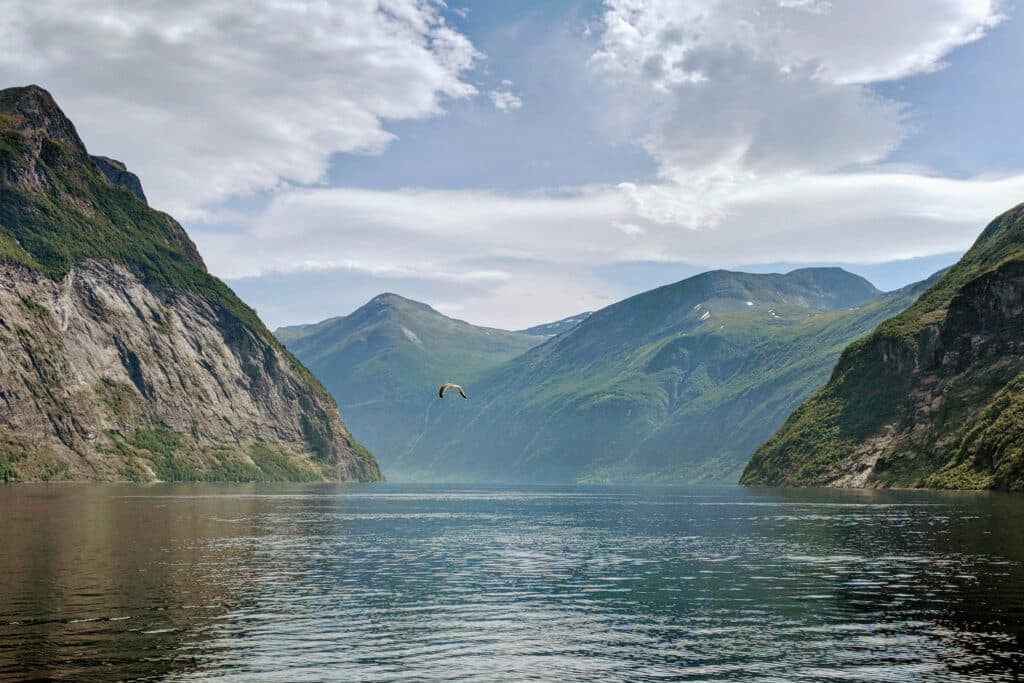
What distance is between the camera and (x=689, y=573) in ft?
251

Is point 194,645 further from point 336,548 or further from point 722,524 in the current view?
point 722,524

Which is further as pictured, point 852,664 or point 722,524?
point 722,524

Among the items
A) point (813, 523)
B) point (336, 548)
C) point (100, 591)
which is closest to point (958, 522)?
point (813, 523)

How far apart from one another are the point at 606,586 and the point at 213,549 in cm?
3976

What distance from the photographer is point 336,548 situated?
321ft

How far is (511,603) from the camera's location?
204 feet

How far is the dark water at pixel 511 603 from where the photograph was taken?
143 feet

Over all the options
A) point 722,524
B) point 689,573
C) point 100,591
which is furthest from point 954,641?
point 722,524

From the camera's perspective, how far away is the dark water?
43.7 m

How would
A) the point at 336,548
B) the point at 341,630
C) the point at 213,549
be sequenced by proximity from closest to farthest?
the point at 341,630 < the point at 213,549 < the point at 336,548

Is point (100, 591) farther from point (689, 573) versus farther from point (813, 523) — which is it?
point (813, 523)

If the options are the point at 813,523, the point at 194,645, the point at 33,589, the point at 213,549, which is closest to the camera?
the point at 194,645

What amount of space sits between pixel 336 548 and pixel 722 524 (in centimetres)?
5671

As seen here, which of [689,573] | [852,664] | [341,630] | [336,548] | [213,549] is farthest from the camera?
[336,548]
